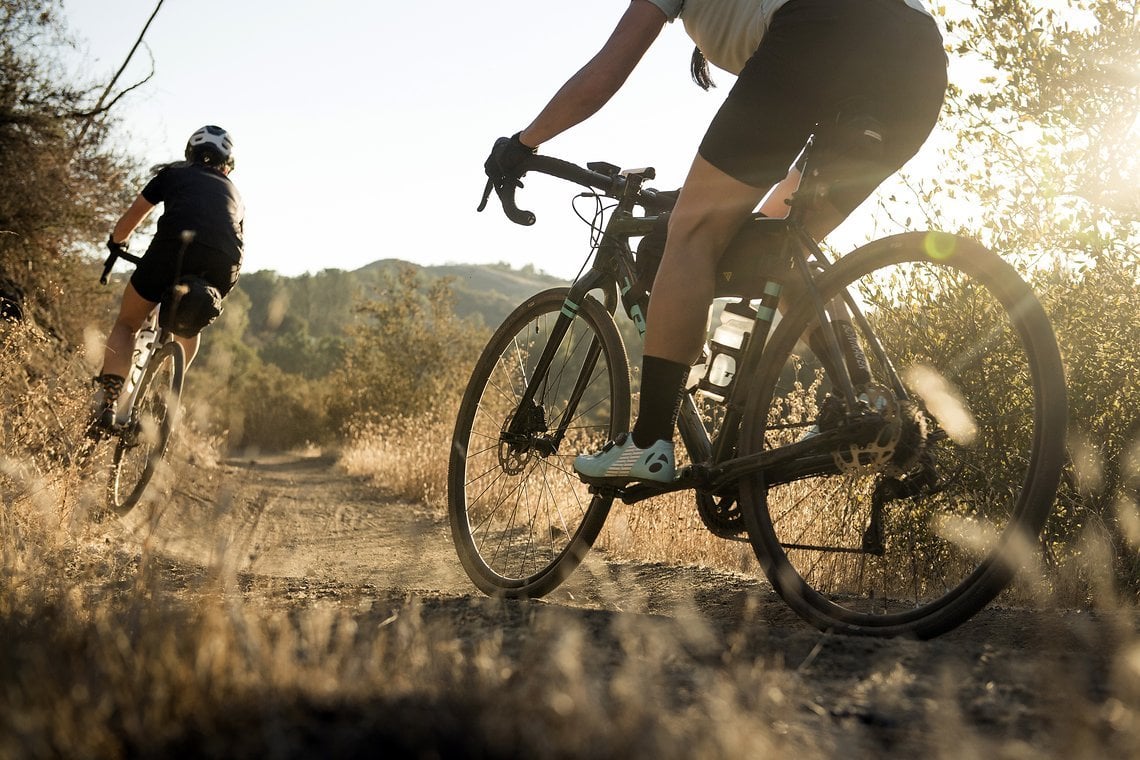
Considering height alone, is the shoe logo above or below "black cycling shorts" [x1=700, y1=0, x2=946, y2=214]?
below

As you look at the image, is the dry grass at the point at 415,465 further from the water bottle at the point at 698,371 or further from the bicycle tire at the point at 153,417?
the water bottle at the point at 698,371

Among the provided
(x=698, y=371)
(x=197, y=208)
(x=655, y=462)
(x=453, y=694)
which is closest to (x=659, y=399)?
(x=655, y=462)

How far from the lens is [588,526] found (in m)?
3.24

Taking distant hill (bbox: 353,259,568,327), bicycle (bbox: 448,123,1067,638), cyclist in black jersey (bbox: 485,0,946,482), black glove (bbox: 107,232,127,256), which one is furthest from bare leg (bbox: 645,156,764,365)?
distant hill (bbox: 353,259,568,327)

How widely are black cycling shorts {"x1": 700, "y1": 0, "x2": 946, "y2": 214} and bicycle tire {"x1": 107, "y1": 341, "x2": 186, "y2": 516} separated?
145 inches

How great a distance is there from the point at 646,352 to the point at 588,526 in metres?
0.71

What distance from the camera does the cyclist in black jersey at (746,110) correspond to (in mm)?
2596

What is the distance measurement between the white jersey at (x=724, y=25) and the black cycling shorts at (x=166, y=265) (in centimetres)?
336

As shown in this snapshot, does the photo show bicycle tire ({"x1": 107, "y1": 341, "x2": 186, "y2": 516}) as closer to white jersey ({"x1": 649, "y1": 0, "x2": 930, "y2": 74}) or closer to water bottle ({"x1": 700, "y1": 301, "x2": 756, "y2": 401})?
water bottle ({"x1": 700, "y1": 301, "x2": 756, "y2": 401})

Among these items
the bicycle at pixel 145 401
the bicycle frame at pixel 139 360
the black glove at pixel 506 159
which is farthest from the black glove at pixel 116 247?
the black glove at pixel 506 159

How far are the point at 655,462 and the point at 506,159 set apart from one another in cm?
120

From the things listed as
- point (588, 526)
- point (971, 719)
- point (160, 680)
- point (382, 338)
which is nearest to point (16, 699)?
point (160, 680)

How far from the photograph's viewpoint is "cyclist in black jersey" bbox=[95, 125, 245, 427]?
519 centimetres

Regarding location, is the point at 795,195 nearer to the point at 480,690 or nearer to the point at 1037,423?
the point at 1037,423
